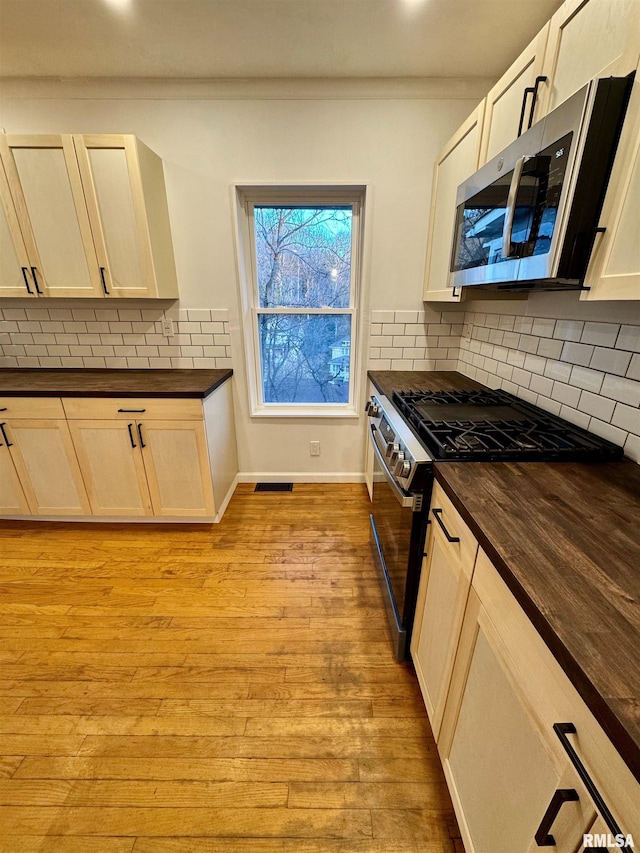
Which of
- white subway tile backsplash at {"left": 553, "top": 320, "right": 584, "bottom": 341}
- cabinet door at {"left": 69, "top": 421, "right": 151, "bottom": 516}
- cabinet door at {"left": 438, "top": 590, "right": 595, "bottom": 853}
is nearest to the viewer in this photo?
cabinet door at {"left": 438, "top": 590, "right": 595, "bottom": 853}

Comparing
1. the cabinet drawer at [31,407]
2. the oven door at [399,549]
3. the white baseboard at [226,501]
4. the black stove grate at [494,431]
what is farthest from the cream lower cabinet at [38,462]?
the black stove grate at [494,431]

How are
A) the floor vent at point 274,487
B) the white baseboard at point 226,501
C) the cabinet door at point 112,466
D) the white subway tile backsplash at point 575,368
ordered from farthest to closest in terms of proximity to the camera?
the floor vent at point 274,487
the white baseboard at point 226,501
the cabinet door at point 112,466
the white subway tile backsplash at point 575,368

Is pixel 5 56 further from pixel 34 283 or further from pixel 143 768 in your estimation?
pixel 143 768

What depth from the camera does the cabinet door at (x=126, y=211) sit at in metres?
1.89

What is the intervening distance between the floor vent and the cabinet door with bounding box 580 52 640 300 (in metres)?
2.27

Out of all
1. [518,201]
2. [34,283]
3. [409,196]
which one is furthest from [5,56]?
[518,201]

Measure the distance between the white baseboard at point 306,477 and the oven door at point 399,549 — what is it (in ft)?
3.47

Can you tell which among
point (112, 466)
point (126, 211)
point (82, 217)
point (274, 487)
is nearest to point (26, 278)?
point (82, 217)

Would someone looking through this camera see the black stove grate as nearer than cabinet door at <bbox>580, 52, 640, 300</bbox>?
No

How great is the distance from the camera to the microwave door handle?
1.04 m

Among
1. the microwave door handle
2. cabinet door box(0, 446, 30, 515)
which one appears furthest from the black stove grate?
cabinet door box(0, 446, 30, 515)

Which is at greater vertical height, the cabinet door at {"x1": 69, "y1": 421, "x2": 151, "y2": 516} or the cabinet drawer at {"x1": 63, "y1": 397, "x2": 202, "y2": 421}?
the cabinet drawer at {"x1": 63, "y1": 397, "x2": 202, "y2": 421}

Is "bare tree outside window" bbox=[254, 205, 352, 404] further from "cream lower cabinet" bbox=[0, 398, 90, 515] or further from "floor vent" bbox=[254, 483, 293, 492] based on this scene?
"cream lower cabinet" bbox=[0, 398, 90, 515]

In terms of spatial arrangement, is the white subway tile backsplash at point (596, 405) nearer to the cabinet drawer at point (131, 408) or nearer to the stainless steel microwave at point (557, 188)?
the stainless steel microwave at point (557, 188)
